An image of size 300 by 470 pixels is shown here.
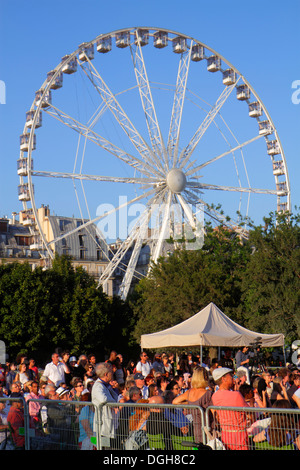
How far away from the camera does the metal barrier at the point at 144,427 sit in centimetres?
792

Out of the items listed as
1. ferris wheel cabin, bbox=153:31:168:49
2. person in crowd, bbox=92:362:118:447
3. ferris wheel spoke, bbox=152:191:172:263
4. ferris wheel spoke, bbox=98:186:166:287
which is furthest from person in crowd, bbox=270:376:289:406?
ferris wheel cabin, bbox=153:31:168:49

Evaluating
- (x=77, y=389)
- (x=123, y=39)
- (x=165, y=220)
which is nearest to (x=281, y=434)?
(x=77, y=389)

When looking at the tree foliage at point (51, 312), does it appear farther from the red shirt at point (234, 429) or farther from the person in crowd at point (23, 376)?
the red shirt at point (234, 429)

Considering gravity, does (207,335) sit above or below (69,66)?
below

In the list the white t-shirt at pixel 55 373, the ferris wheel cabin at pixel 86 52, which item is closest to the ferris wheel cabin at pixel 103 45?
the ferris wheel cabin at pixel 86 52

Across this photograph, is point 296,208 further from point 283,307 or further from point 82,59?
point 82,59

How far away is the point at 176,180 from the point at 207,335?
2007cm

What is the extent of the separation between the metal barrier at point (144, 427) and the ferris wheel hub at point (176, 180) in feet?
99.0

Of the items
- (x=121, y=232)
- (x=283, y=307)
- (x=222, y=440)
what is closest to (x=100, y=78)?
(x=121, y=232)

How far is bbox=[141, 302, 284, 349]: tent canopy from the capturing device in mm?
21516

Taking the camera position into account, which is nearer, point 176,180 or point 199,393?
point 199,393

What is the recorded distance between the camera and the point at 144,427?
905 centimetres

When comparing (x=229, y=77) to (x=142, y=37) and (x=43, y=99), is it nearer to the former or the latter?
(x=142, y=37)

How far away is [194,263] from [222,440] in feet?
122
